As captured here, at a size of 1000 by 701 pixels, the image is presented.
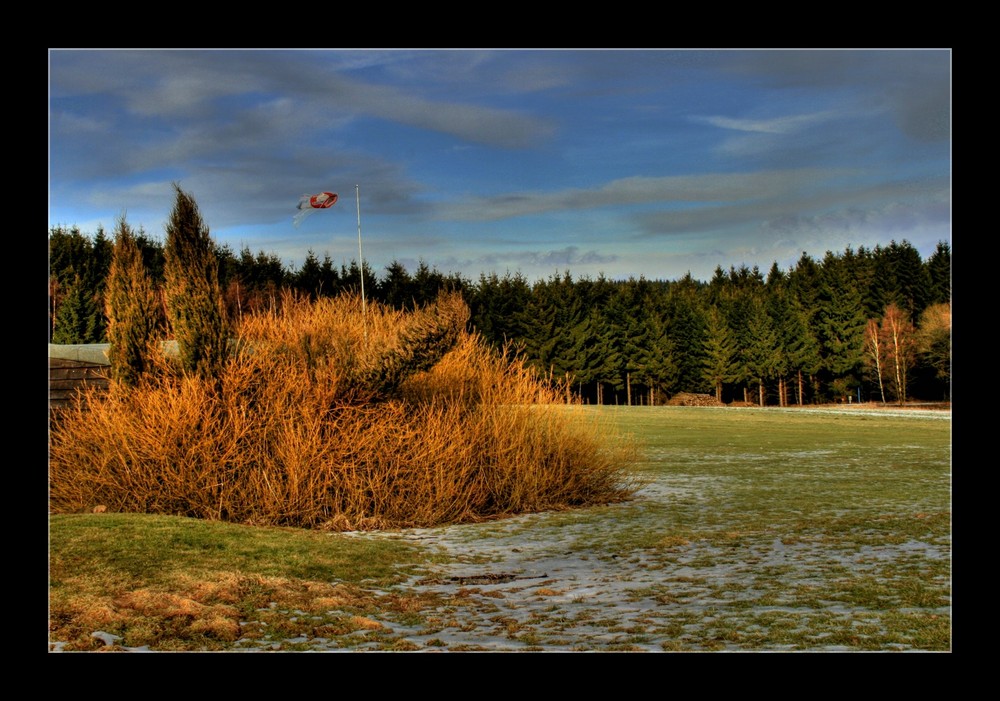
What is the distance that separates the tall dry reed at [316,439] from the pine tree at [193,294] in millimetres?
336

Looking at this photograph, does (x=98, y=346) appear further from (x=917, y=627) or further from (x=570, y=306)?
(x=570, y=306)

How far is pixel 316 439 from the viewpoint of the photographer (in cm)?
1327

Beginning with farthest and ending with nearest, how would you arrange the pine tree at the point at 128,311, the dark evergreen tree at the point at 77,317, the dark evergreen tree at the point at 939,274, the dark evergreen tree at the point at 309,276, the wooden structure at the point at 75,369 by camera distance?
1. the dark evergreen tree at the point at 939,274
2. the dark evergreen tree at the point at 309,276
3. the dark evergreen tree at the point at 77,317
4. the wooden structure at the point at 75,369
5. the pine tree at the point at 128,311

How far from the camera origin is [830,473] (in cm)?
1989

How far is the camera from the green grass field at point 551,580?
6902 millimetres

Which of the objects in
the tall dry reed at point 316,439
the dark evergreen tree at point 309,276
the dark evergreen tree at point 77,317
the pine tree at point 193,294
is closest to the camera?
the tall dry reed at point 316,439

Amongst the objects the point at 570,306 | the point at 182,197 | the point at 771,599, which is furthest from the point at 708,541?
the point at 570,306

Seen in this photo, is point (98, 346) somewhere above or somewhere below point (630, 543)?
above

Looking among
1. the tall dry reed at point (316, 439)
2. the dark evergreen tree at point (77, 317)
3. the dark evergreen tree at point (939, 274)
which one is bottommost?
the tall dry reed at point (316, 439)

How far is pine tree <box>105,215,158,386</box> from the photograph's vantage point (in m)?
14.2

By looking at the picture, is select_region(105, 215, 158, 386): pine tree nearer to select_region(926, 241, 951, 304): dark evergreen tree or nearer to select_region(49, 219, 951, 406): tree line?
select_region(49, 219, 951, 406): tree line

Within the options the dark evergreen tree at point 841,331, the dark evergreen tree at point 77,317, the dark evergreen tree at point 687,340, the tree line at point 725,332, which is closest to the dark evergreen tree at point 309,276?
the tree line at point 725,332

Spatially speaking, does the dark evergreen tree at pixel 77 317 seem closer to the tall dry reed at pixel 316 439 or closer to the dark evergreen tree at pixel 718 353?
the tall dry reed at pixel 316 439
